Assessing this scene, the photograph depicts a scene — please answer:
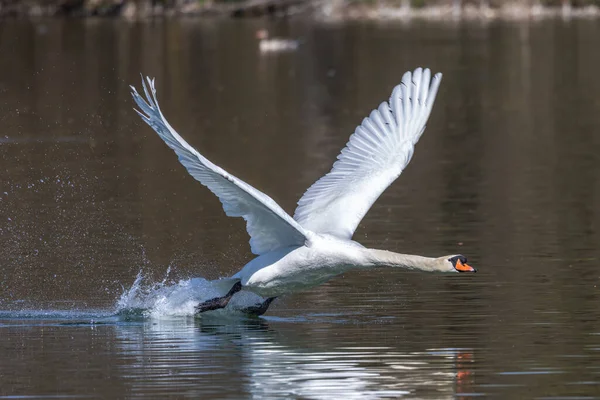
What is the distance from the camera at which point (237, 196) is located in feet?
38.9

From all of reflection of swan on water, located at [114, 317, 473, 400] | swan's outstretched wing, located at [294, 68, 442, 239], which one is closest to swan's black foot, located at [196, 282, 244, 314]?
reflection of swan on water, located at [114, 317, 473, 400]

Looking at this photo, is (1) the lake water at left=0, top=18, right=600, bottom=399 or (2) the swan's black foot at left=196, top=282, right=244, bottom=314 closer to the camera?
(1) the lake water at left=0, top=18, right=600, bottom=399

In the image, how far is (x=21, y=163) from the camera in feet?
77.8

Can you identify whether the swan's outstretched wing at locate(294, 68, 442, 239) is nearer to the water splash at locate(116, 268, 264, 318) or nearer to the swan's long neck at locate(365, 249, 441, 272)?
the water splash at locate(116, 268, 264, 318)

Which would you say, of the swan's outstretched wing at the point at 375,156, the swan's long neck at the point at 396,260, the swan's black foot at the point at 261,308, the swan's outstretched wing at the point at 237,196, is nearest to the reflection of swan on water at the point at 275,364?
the swan's black foot at the point at 261,308

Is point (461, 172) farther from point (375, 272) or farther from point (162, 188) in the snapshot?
point (375, 272)

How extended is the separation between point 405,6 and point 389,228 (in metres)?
80.7

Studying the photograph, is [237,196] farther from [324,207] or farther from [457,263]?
[457,263]

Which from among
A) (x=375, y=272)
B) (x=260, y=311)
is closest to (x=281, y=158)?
(x=375, y=272)

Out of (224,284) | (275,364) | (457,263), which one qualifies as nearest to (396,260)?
(457,263)

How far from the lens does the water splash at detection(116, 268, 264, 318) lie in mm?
13023

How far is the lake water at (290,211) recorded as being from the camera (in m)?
10.6

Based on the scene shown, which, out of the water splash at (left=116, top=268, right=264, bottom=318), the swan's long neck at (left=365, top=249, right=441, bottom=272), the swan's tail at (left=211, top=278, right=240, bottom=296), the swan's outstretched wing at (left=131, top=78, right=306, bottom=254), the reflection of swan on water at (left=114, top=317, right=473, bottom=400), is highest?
the swan's outstretched wing at (left=131, top=78, right=306, bottom=254)

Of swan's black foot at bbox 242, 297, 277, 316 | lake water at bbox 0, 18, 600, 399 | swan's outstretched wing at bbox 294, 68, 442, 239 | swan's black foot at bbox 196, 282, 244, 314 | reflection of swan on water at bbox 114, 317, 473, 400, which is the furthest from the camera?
swan's black foot at bbox 242, 297, 277, 316
